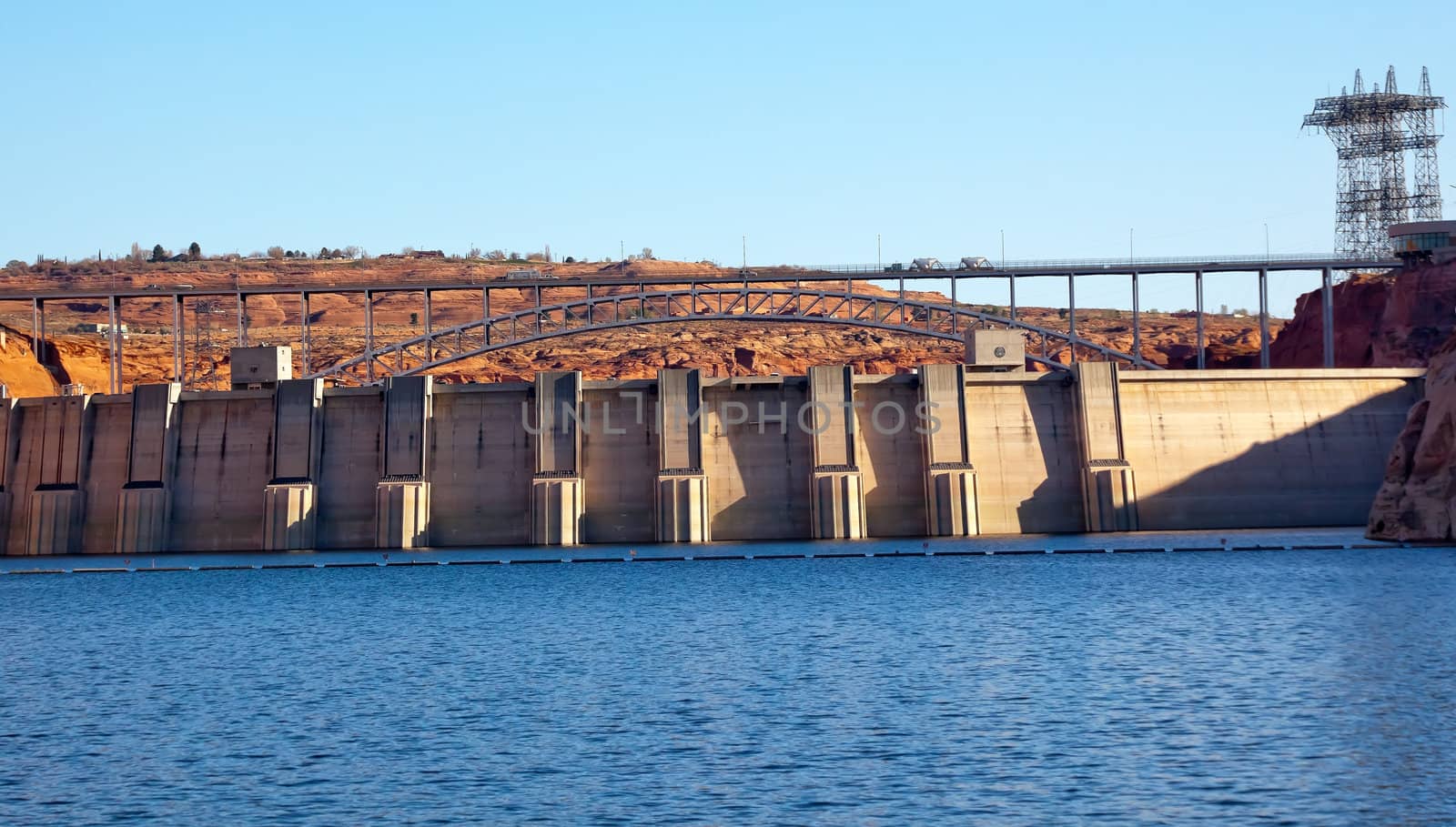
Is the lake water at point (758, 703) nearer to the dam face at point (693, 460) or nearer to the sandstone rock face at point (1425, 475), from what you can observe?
the sandstone rock face at point (1425, 475)

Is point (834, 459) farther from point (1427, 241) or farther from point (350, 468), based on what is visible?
point (1427, 241)

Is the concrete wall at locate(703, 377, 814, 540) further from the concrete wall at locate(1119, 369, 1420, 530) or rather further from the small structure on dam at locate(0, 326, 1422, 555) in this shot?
the concrete wall at locate(1119, 369, 1420, 530)

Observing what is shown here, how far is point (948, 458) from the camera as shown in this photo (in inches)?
3164

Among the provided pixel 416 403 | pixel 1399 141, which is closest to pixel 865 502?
pixel 416 403

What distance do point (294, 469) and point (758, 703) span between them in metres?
51.7

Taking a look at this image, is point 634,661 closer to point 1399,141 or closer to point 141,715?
point 141,715

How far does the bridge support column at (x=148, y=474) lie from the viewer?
81375 millimetres

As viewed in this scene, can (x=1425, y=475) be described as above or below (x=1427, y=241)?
below

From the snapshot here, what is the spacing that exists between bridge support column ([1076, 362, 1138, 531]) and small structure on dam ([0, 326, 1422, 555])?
125 millimetres

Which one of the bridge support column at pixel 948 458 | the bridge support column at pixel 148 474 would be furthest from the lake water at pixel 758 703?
the bridge support column at pixel 148 474

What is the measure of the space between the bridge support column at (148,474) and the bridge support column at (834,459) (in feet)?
106

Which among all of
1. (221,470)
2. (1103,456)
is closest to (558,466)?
(221,470)

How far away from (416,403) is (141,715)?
152ft

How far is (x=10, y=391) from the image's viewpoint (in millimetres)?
105562
